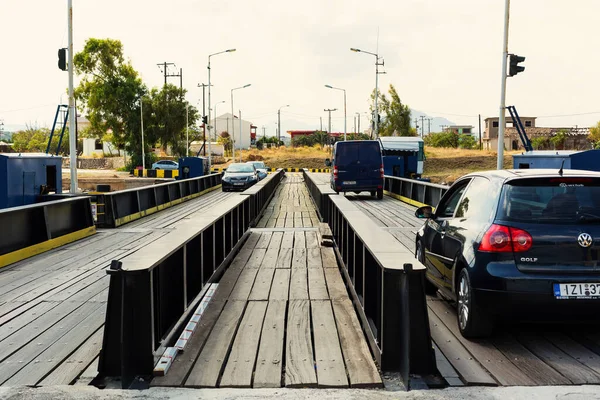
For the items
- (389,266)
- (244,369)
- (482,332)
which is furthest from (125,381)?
(482,332)

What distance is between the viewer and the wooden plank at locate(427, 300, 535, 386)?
4737mm

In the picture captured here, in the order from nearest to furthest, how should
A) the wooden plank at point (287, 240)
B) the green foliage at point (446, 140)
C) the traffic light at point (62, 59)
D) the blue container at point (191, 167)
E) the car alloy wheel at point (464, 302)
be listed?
1. the car alloy wheel at point (464, 302)
2. the wooden plank at point (287, 240)
3. the traffic light at point (62, 59)
4. the blue container at point (191, 167)
5. the green foliage at point (446, 140)

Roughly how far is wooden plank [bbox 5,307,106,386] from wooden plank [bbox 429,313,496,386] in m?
2.75

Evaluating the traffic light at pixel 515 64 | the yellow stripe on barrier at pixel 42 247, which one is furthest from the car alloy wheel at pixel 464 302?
the traffic light at pixel 515 64

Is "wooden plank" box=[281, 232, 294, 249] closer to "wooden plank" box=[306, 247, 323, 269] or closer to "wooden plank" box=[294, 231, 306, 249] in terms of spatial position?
"wooden plank" box=[294, 231, 306, 249]

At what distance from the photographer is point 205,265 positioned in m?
8.10

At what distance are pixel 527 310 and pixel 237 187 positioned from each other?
95.7ft

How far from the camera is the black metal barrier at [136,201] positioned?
1627cm

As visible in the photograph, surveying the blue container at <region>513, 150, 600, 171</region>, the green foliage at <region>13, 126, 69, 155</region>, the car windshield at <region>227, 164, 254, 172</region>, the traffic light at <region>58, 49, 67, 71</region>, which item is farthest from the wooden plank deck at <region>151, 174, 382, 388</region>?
the green foliage at <region>13, 126, 69, 155</region>

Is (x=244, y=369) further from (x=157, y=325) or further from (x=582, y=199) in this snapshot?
(x=582, y=199)

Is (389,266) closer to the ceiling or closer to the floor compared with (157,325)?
closer to the ceiling

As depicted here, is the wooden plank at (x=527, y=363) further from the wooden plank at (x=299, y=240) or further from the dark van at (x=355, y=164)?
the dark van at (x=355, y=164)

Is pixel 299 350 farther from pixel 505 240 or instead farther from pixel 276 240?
pixel 276 240

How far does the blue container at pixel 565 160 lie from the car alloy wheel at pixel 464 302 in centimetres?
1988
